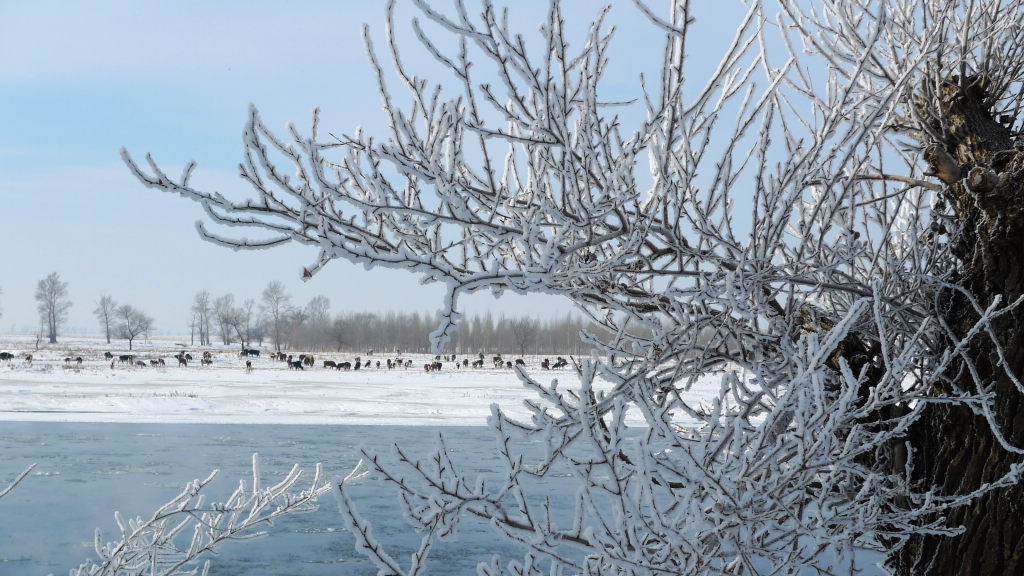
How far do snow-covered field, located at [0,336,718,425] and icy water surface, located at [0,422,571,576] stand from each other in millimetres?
1674

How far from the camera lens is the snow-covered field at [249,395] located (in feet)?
65.8

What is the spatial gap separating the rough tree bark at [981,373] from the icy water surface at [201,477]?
130 inches

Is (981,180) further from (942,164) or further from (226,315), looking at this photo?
(226,315)

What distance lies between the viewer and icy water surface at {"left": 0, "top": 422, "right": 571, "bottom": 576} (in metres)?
8.59

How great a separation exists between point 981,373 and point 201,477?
11.4 meters

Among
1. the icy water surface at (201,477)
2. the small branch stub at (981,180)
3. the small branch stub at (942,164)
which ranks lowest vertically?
the icy water surface at (201,477)

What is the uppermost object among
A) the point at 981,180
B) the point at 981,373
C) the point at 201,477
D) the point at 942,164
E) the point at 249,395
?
the point at 942,164

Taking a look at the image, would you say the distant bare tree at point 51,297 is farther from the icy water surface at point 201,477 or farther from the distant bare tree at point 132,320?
the icy water surface at point 201,477

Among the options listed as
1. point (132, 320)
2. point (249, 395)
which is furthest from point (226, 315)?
point (249, 395)

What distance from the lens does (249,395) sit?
2486cm

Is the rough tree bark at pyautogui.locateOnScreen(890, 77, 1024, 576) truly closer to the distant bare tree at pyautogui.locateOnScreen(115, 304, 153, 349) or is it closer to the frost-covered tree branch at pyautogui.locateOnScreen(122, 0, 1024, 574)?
the frost-covered tree branch at pyautogui.locateOnScreen(122, 0, 1024, 574)

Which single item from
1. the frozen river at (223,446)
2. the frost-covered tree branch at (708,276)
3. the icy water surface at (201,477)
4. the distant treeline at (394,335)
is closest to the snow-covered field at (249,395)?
the frozen river at (223,446)

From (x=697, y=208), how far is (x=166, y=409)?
67.5ft

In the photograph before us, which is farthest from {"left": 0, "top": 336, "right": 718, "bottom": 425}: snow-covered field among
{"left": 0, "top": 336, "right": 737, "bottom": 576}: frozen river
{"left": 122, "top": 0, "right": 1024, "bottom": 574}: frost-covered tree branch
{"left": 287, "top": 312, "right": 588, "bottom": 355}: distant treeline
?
{"left": 287, "top": 312, "right": 588, "bottom": 355}: distant treeline
